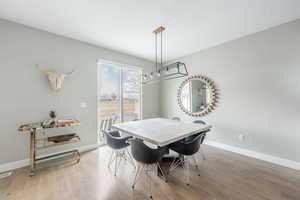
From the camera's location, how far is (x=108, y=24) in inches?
87.7

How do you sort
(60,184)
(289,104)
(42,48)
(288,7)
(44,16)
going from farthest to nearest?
(42,48) → (289,104) → (44,16) → (288,7) → (60,184)

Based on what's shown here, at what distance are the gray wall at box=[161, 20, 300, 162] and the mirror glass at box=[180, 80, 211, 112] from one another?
327 mm

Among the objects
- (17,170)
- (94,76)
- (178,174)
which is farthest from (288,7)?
(17,170)

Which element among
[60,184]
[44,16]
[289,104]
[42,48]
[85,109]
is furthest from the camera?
[85,109]

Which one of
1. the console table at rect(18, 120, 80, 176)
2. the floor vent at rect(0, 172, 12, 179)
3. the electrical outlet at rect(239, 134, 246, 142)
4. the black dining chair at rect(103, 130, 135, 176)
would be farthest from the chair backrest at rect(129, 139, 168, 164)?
the electrical outlet at rect(239, 134, 246, 142)

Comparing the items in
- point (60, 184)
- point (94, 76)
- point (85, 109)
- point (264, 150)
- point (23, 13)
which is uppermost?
point (23, 13)

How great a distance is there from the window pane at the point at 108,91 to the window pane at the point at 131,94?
0.78ft

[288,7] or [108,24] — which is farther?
[108,24]

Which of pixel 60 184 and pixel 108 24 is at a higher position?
pixel 108 24

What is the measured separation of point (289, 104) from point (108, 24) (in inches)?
152

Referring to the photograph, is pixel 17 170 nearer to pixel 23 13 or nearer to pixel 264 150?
pixel 23 13

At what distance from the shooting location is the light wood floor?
152 cm

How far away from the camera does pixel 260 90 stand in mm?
2488

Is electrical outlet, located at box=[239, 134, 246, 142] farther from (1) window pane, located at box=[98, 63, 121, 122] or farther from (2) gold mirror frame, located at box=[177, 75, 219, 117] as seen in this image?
(1) window pane, located at box=[98, 63, 121, 122]
